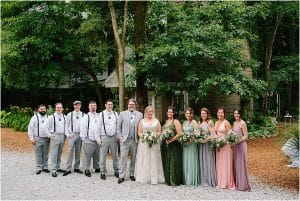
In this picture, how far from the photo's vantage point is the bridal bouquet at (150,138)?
10.4m

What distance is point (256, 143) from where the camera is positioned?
1930 centimetres

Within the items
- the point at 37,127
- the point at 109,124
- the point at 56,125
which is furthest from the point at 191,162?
the point at 37,127

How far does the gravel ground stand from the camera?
9.23 metres

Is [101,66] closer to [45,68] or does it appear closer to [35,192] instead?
[45,68]

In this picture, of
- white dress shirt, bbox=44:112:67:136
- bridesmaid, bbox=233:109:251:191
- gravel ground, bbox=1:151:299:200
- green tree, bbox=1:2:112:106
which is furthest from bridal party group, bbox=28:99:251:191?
green tree, bbox=1:2:112:106

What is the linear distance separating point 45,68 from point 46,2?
3164mm

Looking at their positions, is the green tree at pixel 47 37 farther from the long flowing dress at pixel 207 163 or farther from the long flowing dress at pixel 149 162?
the long flowing dress at pixel 207 163

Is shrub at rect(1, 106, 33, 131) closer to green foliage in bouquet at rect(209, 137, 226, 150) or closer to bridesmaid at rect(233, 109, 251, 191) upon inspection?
green foliage in bouquet at rect(209, 137, 226, 150)

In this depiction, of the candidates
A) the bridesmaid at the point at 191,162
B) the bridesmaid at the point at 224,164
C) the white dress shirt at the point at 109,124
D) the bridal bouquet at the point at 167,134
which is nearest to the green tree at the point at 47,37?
the white dress shirt at the point at 109,124

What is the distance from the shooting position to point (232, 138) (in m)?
9.97

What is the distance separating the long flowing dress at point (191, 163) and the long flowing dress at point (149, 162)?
0.63 metres

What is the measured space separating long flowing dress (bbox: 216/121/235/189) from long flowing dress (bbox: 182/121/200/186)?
502 mm

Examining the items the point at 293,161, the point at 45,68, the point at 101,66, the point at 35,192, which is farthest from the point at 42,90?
the point at 293,161

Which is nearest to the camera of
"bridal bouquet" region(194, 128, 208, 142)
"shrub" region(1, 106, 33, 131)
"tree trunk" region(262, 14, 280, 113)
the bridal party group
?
the bridal party group
